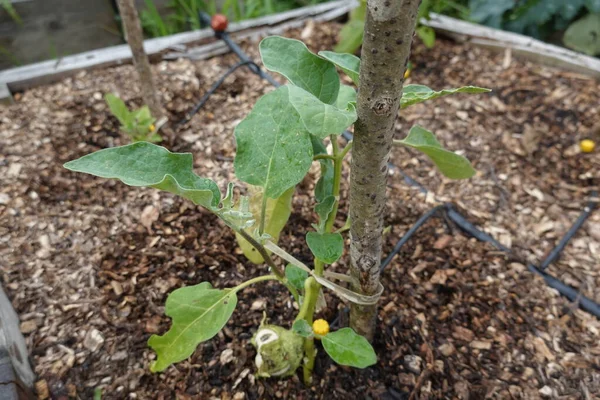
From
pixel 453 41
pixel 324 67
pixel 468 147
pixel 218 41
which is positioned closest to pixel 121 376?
pixel 324 67

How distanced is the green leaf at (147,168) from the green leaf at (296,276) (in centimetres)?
24

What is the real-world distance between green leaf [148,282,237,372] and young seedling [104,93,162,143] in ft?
2.39

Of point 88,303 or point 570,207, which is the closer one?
point 88,303

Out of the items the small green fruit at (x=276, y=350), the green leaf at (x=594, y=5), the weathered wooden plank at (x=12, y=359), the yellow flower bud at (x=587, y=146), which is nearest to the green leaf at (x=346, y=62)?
the small green fruit at (x=276, y=350)

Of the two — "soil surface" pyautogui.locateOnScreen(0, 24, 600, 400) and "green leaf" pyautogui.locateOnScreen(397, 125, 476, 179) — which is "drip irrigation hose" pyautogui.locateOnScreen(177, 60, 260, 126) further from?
"green leaf" pyautogui.locateOnScreen(397, 125, 476, 179)

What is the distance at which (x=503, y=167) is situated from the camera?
60.7 inches

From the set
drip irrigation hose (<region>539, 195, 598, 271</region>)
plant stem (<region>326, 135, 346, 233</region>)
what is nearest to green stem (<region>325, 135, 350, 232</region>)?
plant stem (<region>326, 135, 346, 233</region>)

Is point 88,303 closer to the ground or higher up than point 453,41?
closer to the ground

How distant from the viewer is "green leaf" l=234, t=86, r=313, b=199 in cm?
74

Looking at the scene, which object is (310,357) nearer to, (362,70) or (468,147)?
(362,70)

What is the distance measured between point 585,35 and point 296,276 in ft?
6.61

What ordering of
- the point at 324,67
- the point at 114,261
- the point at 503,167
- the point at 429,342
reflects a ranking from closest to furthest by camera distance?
the point at 324,67, the point at 429,342, the point at 114,261, the point at 503,167

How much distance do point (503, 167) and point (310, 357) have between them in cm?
97

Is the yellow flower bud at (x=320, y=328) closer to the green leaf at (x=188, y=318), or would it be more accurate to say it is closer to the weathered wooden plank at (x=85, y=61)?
the green leaf at (x=188, y=318)
